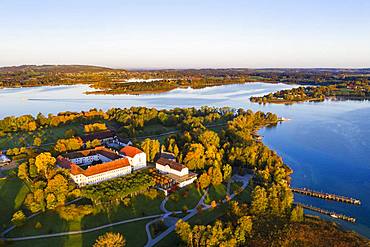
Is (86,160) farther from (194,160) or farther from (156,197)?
(194,160)

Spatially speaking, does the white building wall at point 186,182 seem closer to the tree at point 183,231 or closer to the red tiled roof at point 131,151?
the red tiled roof at point 131,151

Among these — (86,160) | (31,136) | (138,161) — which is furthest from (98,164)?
(31,136)

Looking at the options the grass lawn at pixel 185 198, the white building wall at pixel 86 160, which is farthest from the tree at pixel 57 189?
the grass lawn at pixel 185 198

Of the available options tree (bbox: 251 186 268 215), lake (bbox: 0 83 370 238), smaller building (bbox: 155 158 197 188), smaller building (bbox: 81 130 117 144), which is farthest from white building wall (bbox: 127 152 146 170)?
lake (bbox: 0 83 370 238)

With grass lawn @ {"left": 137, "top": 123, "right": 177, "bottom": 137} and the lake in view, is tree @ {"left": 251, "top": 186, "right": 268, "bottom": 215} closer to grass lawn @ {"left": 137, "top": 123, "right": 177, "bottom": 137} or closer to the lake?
the lake

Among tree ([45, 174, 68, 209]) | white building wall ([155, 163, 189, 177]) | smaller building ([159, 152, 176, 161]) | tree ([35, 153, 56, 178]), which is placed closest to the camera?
tree ([45, 174, 68, 209])

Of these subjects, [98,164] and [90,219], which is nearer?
[90,219]
